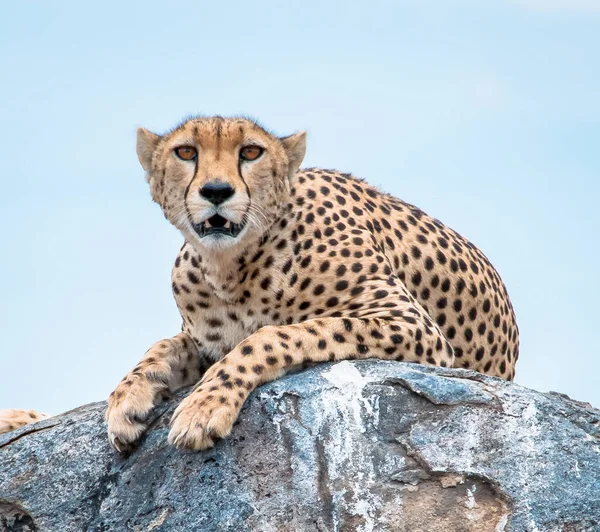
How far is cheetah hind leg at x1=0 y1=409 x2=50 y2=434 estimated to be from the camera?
22.5 feet

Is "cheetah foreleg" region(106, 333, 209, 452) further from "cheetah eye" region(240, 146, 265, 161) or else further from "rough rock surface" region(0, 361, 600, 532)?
"cheetah eye" region(240, 146, 265, 161)

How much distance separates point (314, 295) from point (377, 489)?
49.0 inches

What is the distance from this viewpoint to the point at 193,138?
20.0 feet

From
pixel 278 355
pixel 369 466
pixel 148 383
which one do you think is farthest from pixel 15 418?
pixel 369 466

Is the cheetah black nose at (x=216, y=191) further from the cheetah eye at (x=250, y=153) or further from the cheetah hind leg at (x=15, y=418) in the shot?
the cheetah hind leg at (x=15, y=418)

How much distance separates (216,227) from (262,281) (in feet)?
1.59

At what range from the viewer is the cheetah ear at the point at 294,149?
6.51 m

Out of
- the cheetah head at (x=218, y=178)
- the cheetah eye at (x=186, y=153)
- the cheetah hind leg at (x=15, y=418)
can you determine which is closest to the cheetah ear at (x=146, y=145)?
the cheetah head at (x=218, y=178)

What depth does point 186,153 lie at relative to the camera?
6.13 meters

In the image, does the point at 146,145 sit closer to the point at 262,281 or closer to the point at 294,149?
the point at 294,149

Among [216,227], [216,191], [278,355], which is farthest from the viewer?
[216,227]

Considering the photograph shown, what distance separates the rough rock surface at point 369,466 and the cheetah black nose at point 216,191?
88 centimetres

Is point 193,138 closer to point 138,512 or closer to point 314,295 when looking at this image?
point 314,295

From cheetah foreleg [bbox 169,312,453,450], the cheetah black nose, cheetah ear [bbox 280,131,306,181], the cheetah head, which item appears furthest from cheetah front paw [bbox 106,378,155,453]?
cheetah ear [bbox 280,131,306,181]
